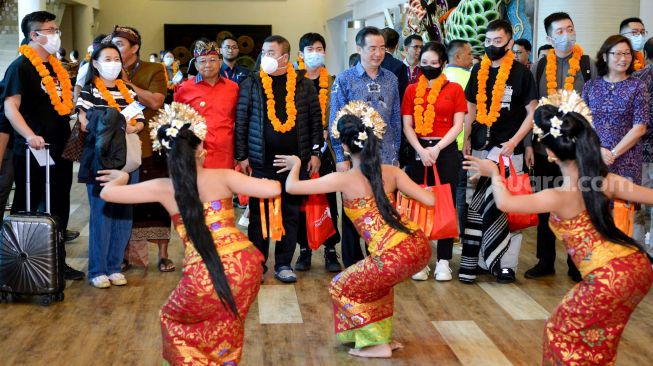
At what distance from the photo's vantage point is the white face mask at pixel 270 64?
5.20 meters

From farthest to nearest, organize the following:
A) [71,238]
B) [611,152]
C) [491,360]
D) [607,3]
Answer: [607,3] → [71,238] → [611,152] → [491,360]

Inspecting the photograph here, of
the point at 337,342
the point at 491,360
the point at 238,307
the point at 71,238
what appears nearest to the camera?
the point at 238,307

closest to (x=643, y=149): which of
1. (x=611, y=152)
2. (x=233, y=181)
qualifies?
(x=611, y=152)


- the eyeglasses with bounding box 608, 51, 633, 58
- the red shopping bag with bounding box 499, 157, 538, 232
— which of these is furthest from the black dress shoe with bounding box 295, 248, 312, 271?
the eyeglasses with bounding box 608, 51, 633, 58

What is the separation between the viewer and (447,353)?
Result: 397 centimetres

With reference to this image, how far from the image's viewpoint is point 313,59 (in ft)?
18.3

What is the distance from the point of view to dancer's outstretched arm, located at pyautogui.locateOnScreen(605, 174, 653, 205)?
10.7 ft

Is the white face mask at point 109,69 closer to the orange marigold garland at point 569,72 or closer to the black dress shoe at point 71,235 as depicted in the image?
the black dress shoe at point 71,235

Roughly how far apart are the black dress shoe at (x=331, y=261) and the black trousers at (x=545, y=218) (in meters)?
1.32

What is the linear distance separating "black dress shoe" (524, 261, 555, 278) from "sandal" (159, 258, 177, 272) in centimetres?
231

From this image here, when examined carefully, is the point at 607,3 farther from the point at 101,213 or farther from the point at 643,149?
the point at 101,213

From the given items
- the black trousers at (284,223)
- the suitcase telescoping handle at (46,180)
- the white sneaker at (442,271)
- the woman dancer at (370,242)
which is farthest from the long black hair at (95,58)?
the white sneaker at (442,271)

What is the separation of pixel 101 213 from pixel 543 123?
9.34 feet

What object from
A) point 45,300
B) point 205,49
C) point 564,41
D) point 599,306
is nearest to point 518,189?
point 564,41
